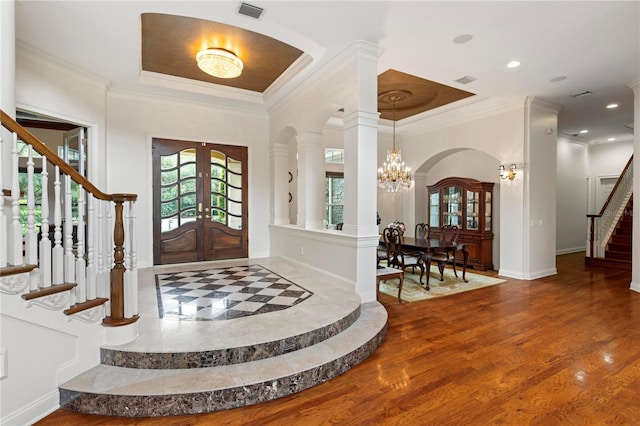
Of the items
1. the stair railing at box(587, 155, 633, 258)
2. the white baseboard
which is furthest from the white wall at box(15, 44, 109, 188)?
the stair railing at box(587, 155, 633, 258)

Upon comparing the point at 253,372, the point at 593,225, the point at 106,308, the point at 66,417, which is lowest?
the point at 66,417

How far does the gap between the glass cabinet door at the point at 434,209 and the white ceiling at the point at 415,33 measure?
3314 millimetres

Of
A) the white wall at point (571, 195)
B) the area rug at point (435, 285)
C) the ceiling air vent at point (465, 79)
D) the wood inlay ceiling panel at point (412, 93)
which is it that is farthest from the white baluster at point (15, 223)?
the white wall at point (571, 195)

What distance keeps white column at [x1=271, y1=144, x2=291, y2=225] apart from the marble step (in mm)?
3988

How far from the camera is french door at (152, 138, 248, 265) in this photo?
582 cm

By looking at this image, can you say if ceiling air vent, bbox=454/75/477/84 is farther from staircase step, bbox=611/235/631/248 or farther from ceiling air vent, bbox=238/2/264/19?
staircase step, bbox=611/235/631/248

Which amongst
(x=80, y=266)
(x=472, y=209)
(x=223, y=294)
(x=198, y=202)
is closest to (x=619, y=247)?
(x=472, y=209)

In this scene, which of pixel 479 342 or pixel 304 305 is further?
pixel 304 305

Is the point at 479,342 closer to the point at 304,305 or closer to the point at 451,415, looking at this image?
the point at 451,415

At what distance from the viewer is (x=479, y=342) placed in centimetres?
323

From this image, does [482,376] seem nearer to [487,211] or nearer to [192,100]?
[487,211]

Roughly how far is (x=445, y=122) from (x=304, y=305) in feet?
19.0

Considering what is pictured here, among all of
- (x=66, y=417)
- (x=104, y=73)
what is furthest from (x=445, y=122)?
(x=66, y=417)

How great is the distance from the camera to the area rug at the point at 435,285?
487 centimetres
